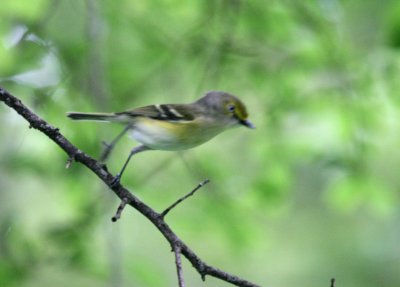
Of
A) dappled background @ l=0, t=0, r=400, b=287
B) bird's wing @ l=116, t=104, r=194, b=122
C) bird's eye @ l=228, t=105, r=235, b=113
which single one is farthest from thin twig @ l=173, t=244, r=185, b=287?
dappled background @ l=0, t=0, r=400, b=287

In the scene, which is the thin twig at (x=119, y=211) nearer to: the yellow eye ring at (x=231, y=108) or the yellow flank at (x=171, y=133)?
the yellow flank at (x=171, y=133)

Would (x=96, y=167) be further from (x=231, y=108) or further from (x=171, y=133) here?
(x=231, y=108)

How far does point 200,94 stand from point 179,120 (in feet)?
7.06

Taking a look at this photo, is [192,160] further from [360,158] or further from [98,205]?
[360,158]

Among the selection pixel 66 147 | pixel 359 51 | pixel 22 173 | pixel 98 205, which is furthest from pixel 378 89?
pixel 66 147

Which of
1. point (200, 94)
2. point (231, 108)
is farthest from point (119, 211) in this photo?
point (200, 94)

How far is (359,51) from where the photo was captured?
6.24 meters

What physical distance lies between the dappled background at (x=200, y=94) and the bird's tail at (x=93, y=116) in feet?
4.45

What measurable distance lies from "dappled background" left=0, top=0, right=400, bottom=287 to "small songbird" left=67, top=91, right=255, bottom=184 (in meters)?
1.02

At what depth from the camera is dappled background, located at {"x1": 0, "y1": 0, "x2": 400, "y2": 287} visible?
5.28 meters

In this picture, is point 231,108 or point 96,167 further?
point 231,108

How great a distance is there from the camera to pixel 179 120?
12.6ft

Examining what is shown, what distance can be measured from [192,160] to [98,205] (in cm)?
87

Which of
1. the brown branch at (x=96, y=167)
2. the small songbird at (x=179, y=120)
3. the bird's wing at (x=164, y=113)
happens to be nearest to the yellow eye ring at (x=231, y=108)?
the small songbird at (x=179, y=120)
